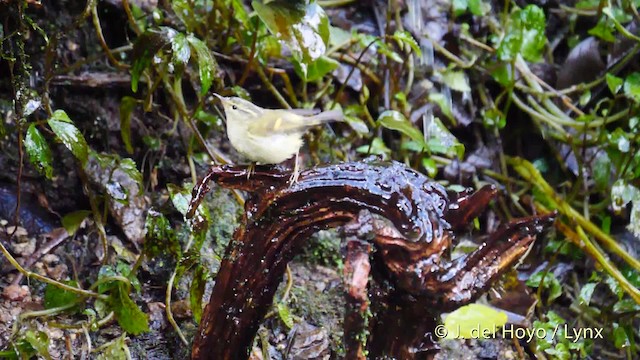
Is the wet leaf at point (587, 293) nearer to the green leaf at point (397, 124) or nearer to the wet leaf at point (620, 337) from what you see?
the wet leaf at point (620, 337)

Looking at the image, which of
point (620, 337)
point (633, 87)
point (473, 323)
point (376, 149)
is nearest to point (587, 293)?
point (620, 337)

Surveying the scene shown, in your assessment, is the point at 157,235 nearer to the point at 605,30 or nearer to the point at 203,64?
the point at 203,64

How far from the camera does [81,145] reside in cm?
177

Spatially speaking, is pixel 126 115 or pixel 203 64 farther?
pixel 126 115

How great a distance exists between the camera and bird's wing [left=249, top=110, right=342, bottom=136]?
5.05 feet

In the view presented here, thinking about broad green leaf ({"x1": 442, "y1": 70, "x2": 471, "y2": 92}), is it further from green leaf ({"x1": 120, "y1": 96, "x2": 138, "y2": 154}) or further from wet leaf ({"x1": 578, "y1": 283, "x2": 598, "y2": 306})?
green leaf ({"x1": 120, "y1": 96, "x2": 138, "y2": 154})

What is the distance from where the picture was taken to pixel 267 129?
1539 mm

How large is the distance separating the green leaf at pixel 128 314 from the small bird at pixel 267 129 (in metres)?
0.60

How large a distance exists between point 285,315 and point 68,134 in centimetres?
83

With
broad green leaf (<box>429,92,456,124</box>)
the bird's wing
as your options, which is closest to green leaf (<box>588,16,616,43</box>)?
broad green leaf (<box>429,92,456,124</box>)

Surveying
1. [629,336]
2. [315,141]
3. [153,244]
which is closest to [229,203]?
[315,141]

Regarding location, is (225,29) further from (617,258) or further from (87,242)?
(617,258)

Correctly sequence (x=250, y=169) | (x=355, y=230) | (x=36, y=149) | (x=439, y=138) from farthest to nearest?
(x=439, y=138) → (x=36, y=149) → (x=250, y=169) → (x=355, y=230)

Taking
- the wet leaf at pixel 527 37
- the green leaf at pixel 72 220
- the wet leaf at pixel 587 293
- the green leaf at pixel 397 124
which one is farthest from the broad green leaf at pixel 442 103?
the green leaf at pixel 72 220
